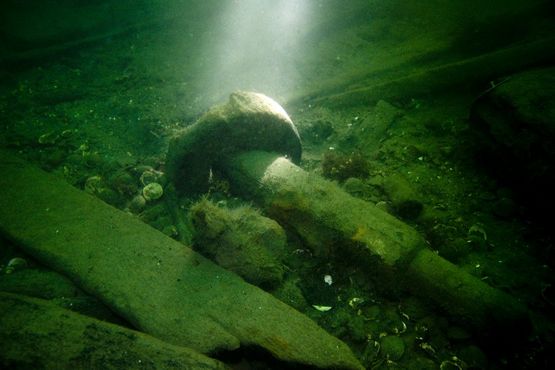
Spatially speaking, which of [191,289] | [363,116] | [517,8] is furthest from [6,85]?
[517,8]

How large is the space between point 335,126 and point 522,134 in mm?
2870

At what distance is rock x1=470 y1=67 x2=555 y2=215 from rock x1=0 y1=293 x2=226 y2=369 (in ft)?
13.5

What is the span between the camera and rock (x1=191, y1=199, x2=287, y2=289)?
3039 mm

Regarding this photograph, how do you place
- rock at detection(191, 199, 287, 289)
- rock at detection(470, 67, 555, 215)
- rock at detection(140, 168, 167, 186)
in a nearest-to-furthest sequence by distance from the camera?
rock at detection(191, 199, 287, 289)
rock at detection(470, 67, 555, 215)
rock at detection(140, 168, 167, 186)

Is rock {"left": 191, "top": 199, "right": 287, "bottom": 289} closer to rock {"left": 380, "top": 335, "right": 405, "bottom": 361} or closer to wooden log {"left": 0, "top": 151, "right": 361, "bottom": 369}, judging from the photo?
wooden log {"left": 0, "top": 151, "right": 361, "bottom": 369}

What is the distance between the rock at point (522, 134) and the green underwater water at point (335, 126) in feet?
0.19

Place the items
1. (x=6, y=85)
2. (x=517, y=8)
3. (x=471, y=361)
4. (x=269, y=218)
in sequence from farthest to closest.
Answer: (x=6, y=85), (x=517, y=8), (x=269, y=218), (x=471, y=361)

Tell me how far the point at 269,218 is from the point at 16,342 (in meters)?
2.34

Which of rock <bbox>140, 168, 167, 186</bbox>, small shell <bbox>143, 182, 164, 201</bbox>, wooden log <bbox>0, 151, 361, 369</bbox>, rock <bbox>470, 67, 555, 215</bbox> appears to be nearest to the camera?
wooden log <bbox>0, 151, 361, 369</bbox>

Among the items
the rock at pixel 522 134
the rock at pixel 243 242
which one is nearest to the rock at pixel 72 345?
the rock at pixel 243 242

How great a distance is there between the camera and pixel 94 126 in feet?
19.2

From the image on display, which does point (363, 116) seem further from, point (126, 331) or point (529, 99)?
point (126, 331)

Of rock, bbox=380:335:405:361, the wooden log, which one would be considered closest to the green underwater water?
rock, bbox=380:335:405:361

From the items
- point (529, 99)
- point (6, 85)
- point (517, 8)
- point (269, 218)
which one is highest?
point (517, 8)
